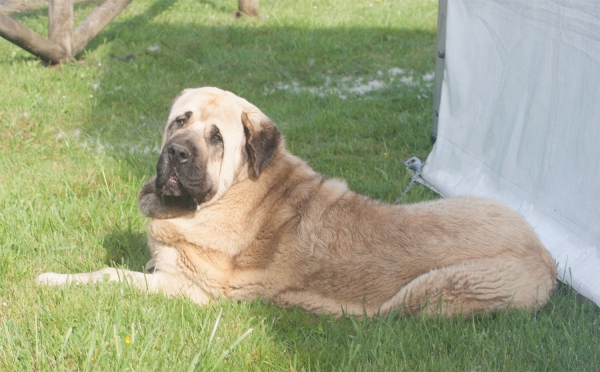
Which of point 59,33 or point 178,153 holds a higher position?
point 178,153

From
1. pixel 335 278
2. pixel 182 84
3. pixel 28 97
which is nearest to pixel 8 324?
pixel 335 278

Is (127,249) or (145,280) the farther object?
(127,249)

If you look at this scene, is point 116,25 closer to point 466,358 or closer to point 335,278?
point 335,278

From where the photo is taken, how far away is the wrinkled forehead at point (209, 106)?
3.98 metres

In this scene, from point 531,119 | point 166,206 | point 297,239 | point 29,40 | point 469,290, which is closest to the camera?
point 469,290

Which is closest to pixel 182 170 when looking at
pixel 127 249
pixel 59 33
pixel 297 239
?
pixel 297 239

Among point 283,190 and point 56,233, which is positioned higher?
point 283,190

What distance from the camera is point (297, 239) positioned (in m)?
3.88

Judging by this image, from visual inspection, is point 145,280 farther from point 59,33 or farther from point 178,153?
point 59,33

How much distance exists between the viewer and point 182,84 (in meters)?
7.96

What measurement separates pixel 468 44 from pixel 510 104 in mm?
794

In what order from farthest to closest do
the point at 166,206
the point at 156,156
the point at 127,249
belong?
1. the point at 156,156
2. the point at 127,249
3. the point at 166,206

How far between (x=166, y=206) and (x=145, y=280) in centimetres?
53

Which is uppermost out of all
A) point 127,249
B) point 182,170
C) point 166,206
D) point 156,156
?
point 182,170
